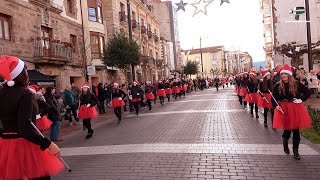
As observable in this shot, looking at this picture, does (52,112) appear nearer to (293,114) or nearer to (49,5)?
(293,114)

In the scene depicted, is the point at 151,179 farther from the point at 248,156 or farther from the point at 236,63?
the point at 236,63

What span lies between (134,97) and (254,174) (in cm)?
1234

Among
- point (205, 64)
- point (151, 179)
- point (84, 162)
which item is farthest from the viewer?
point (205, 64)

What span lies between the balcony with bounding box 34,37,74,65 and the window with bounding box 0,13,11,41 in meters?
1.93

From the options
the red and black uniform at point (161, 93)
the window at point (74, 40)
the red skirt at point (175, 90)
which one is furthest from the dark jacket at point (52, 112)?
the red skirt at point (175, 90)

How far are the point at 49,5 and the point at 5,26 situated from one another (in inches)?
165

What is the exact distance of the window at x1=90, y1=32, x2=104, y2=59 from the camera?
91.0ft

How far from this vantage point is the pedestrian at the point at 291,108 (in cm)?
647

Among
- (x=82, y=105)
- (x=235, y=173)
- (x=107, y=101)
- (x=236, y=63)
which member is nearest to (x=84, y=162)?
(x=235, y=173)

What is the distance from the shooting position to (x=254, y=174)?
5.55 meters

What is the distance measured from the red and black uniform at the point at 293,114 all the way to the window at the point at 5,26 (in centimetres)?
1419

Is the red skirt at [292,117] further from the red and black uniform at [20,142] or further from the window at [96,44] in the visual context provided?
the window at [96,44]

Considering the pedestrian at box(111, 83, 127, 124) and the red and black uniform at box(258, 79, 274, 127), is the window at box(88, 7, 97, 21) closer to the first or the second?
the pedestrian at box(111, 83, 127, 124)

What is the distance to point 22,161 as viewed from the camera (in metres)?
3.68
